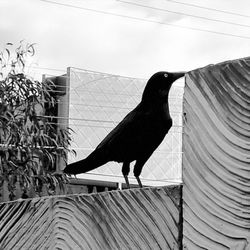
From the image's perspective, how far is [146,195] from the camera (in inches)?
29.6

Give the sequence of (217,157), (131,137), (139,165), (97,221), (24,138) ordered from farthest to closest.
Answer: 1. (24,138)
2. (139,165)
3. (131,137)
4. (97,221)
5. (217,157)

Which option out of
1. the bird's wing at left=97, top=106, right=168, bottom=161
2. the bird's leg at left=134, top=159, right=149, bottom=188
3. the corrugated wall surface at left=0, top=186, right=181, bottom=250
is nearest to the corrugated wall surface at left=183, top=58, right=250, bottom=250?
the corrugated wall surface at left=0, top=186, right=181, bottom=250

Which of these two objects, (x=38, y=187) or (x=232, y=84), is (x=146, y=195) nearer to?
(x=232, y=84)

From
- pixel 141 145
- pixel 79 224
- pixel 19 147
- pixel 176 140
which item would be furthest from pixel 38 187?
pixel 176 140

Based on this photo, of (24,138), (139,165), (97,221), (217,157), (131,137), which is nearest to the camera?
(217,157)

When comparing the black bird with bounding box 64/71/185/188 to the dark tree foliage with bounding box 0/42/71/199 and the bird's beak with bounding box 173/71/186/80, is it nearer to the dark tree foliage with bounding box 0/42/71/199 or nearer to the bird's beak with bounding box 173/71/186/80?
the bird's beak with bounding box 173/71/186/80

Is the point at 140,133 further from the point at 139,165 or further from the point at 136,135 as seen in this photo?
the point at 139,165

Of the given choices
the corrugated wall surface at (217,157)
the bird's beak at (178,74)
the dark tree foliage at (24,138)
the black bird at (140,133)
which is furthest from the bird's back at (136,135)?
the dark tree foliage at (24,138)

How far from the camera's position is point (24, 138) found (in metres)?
4.61

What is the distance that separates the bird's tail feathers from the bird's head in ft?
0.43

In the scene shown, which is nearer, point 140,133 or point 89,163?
point 140,133

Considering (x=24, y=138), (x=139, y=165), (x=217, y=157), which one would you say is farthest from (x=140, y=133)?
(x=24, y=138)

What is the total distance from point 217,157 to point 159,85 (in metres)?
0.75

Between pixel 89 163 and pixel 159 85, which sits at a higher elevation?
pixel 159 85
